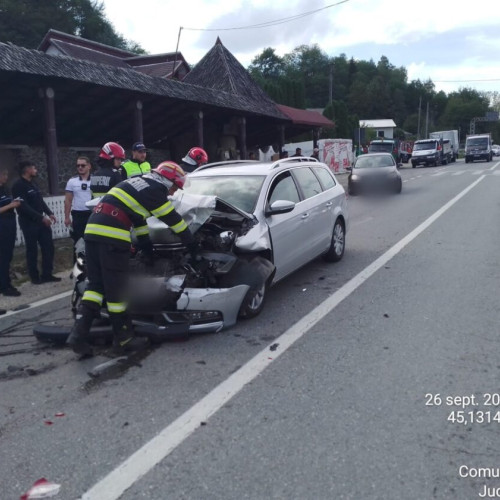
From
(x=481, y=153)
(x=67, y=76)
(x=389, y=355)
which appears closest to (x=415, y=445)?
(x=389, y=355)

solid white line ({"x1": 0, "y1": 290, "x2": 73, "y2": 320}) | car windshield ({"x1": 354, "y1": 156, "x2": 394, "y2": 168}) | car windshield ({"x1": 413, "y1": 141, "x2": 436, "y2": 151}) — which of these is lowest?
solid white line ({"x1": 0, "y1": 290, "x2": 73, "y2": 320})

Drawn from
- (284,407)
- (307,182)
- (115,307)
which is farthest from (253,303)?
Result: (307,182)

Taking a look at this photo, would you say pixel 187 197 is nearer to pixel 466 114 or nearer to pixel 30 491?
pixel 30 491

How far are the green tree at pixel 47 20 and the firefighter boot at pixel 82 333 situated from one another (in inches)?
1780

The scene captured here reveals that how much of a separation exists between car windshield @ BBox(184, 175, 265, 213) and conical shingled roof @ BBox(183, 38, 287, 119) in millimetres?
15710

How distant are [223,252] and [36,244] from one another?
11.7 feet

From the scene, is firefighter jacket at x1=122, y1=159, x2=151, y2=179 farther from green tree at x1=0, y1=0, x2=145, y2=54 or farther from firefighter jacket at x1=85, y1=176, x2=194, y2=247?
green tree at x1=0, y1=0, x2=145, y2=54

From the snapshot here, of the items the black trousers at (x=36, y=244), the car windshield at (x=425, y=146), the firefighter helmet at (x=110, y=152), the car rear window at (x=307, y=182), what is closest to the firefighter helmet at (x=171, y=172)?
the firefighter helmet at (x=110, y=152)

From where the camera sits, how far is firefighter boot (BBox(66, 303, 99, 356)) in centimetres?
468

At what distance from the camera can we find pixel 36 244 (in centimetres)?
767

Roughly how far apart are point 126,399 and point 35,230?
4371 mm

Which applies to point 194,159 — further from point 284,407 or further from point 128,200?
point 284,407

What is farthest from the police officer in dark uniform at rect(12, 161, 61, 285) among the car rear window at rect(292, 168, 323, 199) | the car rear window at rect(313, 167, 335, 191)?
the car rear window at rect(313, 167, 335, 191)

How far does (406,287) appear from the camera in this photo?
265 inches
